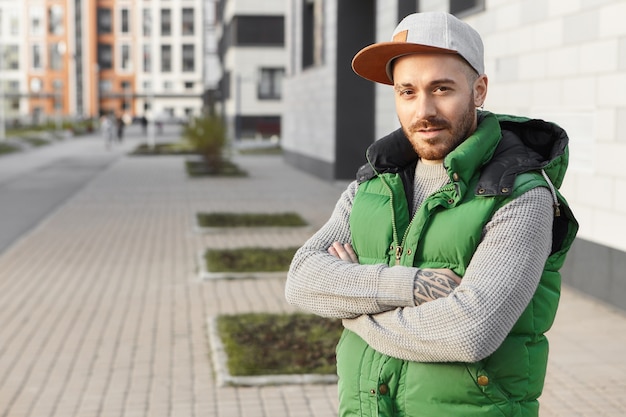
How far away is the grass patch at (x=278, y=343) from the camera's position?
666cm

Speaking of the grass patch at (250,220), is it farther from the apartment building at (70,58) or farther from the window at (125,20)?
the window at (125,20)

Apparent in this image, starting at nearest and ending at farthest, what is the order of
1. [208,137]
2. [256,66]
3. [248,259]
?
[248,259], [208,137], [256,66]

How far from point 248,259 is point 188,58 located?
4199 inches

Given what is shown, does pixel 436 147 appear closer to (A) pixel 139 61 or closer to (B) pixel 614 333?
(B) pixel 614 333

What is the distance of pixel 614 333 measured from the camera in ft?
25.4

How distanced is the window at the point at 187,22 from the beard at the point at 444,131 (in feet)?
373

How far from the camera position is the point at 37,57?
125 m

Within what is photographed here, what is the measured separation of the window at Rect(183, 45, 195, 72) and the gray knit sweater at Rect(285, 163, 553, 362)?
376 ft

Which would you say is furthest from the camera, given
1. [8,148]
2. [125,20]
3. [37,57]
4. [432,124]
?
[37,57]

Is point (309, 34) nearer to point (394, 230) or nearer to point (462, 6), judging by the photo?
point (462, 6)

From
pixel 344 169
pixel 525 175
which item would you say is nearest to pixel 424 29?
pixel 525 175

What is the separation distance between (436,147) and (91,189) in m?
21.9

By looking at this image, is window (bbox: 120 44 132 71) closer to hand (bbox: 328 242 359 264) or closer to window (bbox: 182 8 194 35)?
window (bbox: 182 8 194 35)

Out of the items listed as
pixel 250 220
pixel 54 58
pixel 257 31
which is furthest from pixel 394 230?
pixel 54 58
